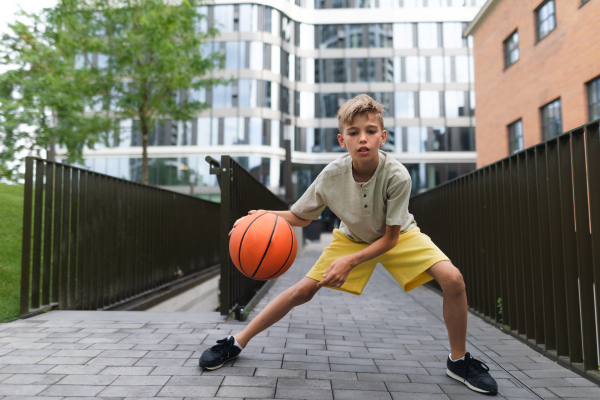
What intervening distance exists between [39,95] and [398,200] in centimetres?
1234

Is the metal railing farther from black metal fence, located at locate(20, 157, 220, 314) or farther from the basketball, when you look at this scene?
black metal fence, located at locate(20, 157, 220, 314)

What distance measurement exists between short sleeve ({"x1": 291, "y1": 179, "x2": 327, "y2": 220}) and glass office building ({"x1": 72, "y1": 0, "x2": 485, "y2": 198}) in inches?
1115

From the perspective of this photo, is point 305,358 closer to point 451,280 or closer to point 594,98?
point 451,280

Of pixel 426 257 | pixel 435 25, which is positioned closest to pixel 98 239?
pixel 426 257

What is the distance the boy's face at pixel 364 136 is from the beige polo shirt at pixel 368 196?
0.19 m

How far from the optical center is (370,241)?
2994mm

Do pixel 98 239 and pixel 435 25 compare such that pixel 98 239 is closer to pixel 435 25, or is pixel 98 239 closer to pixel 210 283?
pixel 210 283

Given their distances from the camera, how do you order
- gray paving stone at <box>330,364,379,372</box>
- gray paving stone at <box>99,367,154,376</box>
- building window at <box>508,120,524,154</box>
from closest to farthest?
gray paving stone at <box>99,367,154,376</box> → gray paving stone at <box>330,364,379,372</box> → building window at <box>508,120,524,154</box>

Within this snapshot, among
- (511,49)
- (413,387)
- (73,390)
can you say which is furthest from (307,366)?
(511,49)

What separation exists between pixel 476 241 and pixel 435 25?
34234 mm

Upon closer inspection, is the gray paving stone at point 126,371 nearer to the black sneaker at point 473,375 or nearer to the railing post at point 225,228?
the railing post at point 225,228

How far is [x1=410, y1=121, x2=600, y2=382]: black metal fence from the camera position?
9.32ft

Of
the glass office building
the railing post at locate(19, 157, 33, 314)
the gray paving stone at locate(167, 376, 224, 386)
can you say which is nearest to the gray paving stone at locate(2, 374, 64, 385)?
the gray paving stone at locate(167, 376, 224, 386)

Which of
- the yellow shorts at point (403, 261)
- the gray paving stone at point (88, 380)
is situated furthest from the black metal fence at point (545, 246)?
the gray paving stone at point (88, 380)
